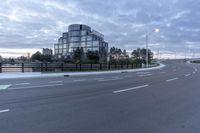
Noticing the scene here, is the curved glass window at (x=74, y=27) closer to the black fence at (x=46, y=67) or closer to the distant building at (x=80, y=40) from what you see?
the distant building at (x=80, y=40)

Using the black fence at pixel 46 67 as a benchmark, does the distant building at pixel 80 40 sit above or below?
above

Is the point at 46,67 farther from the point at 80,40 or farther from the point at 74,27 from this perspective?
the point at 74,27

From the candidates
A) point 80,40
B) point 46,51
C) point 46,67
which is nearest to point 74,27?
point 80,40

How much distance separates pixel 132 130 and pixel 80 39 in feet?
307

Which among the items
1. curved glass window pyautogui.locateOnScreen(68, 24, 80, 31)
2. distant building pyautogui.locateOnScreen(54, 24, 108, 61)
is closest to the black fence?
distant building pyautogui.locateOnScreen(54, 24, 108, 61)

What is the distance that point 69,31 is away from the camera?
100 m

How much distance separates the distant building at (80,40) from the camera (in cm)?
9156

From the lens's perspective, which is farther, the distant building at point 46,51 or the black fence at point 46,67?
the distant building at point 46,51

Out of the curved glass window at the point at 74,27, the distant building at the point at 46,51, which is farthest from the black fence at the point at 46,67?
the distant building at the point at 46,51

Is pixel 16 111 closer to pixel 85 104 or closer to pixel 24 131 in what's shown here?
pixel 24 131

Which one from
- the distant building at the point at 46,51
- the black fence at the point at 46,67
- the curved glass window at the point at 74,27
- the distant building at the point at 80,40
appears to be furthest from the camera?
the distant building at the point at 46,51

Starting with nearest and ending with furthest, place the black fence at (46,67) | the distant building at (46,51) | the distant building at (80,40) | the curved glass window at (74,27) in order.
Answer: the black fence at (46,67), the distant building at (80,40), the curved glass window at (74,27), the distant building at (46,51)

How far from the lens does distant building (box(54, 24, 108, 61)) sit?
91.6 m

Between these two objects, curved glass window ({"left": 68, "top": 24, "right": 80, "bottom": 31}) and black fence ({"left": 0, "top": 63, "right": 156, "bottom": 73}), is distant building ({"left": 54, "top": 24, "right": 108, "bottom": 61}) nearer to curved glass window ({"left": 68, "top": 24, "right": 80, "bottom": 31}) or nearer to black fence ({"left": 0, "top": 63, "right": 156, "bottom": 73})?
curved glass window ({"left": 68, "top": 24, "right": 80, "bottom": 31})
